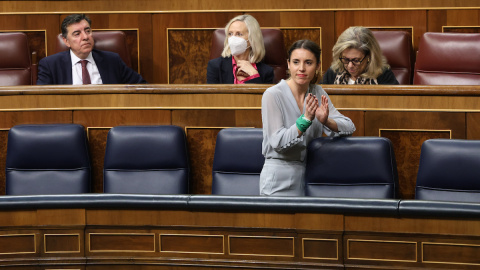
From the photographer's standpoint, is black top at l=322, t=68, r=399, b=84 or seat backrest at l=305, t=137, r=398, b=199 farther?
black top at l=322, t=68, r=399, b=84

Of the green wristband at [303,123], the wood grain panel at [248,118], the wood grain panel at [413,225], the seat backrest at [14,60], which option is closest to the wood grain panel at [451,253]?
the wood grain panel at [413,225]

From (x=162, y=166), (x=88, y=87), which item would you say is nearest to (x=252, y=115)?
(x=162, y=166)

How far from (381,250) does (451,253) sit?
10 centimetres

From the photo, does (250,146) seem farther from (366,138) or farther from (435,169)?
(435,169)

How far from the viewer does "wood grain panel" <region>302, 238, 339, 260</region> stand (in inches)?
44.6

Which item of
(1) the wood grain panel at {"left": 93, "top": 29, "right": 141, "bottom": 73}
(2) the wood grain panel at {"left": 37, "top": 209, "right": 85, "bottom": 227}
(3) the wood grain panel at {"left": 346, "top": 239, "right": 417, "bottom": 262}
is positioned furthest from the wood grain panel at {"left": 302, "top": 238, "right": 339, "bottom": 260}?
(1) the wood grain panel at {"left": 93, "top": 29, "right": 141, "bottom": 73}

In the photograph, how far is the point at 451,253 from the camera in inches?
42.6

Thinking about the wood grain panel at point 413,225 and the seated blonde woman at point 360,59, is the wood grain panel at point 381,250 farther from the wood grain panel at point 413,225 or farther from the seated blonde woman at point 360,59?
the seated blonde woman at point 360,59

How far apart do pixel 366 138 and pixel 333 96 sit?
171 millimetres

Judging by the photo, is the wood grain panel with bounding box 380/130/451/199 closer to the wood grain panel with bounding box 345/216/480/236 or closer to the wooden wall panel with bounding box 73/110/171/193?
the wood grain panel with bounding box 345/216/480/236

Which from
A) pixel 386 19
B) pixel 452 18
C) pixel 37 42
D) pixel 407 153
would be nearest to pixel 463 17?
pixel 452 18

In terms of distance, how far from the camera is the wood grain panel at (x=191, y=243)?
1179 millimetres

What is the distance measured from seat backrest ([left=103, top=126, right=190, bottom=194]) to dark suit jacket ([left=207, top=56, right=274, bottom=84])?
0.32m

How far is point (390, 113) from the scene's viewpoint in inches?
56.1
